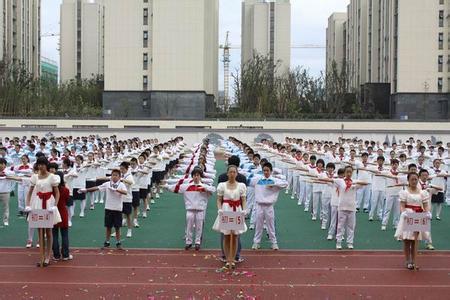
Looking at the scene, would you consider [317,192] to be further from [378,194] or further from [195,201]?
[195,201]

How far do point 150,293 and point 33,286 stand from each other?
1.80m

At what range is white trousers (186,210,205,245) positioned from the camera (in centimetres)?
1406

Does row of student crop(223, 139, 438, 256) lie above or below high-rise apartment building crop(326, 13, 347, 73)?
below

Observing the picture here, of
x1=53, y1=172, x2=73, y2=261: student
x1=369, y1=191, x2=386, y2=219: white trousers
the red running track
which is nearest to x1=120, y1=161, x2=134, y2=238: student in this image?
the red running track

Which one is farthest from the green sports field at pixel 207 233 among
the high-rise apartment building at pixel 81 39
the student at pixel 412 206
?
the high-rise apartment building at pixel 81 39

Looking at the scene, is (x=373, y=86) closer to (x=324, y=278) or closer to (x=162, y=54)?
(x=162, y=54)

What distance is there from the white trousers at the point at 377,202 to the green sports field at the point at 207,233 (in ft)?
1.24

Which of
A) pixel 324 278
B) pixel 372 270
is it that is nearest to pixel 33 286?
pixel 324 278

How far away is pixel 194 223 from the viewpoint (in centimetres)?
1422

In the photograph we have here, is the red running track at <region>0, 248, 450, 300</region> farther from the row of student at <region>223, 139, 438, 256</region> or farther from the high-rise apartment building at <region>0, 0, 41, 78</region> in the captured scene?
the high-rise apartment building at <region>0, 0, 41, 78</region>

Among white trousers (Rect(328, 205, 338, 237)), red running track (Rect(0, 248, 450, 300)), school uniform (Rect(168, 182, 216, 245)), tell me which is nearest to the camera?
red running track (Rect(0, 248, 450, 300))

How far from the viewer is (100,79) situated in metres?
93.3

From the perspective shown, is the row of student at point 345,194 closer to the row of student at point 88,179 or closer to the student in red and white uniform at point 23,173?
the row of student at point 88,179

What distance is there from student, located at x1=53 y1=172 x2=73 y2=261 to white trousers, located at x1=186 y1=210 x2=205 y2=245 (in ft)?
7.41
